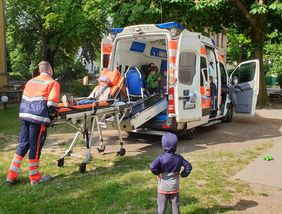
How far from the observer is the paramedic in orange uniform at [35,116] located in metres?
6.10

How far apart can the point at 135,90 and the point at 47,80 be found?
12.7 feet

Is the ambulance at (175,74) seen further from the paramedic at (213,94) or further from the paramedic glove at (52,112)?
the paramedic glove at (52,112)

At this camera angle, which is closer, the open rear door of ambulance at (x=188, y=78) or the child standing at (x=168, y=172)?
the child standing at (x=168, y=172)

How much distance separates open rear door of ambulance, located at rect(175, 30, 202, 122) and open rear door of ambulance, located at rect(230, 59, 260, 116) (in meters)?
3.52

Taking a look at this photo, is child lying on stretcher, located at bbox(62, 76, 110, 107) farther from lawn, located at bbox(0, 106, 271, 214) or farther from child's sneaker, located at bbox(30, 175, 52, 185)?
child's sneaker, located at bbox(30, 175, 52, 185)

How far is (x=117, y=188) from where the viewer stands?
19.3ft

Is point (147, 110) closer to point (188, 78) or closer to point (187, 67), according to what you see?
point (188, 78)

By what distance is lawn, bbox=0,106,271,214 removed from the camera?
5.20 meters

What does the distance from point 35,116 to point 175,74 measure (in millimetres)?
3538

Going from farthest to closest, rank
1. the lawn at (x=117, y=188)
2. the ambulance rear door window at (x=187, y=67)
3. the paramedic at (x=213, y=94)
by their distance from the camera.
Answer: the paramedic at (x=213, y=94) → the ambulance rear door window at (x=187, y=67) → the lawn at (x=117, y=188)

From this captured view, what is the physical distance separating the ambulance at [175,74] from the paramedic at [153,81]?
0.50 feet

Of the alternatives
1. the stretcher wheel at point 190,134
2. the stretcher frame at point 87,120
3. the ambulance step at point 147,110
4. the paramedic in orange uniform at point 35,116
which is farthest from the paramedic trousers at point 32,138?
the stretcher wheel at point 190,134

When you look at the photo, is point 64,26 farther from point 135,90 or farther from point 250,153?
point 250,153

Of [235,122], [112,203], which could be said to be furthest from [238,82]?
[112,203]
